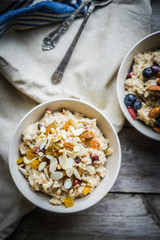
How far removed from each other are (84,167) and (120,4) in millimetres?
1363

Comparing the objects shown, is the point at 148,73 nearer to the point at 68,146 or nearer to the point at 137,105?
the point at 137,105

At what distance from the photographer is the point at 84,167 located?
51.5 inches

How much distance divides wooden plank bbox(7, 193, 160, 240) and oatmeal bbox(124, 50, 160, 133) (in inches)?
29.4

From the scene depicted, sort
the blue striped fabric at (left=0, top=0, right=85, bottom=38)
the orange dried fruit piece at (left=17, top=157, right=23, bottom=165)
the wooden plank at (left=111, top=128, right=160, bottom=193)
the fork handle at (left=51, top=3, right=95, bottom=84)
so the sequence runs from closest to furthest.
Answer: the orange dried fruit piece at (left=17, top=157, right=23, bottom=165), the blue striped fabric at (left=0, top=0, right=85, bottom=38), the fork handle at (left=51, top=3, right=95, bottom=84), the wooden plank at (left=111, top=128, right=160, bottom=193)

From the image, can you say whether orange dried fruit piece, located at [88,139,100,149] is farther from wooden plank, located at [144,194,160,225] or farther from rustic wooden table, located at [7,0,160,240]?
wooden plank, located at [144,194,160,225]

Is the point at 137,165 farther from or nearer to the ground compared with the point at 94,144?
nearer to the ground

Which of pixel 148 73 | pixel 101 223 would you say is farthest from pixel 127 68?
pixel 101 223

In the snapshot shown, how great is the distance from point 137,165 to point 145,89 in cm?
68

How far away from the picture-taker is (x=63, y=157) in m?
1.28

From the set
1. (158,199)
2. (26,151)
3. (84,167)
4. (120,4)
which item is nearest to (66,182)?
(84,167)

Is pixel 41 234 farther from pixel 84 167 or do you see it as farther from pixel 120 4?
pixel 120 4

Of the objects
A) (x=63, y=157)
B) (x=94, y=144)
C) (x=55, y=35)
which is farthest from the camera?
(x=55, y=35)

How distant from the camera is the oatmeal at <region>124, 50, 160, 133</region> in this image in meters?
1.40

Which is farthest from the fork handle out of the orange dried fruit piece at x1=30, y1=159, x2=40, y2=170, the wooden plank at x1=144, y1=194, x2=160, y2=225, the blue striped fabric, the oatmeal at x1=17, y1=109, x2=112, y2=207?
the wooden plank at x1=144, y1=194, x2=160, y2=225
